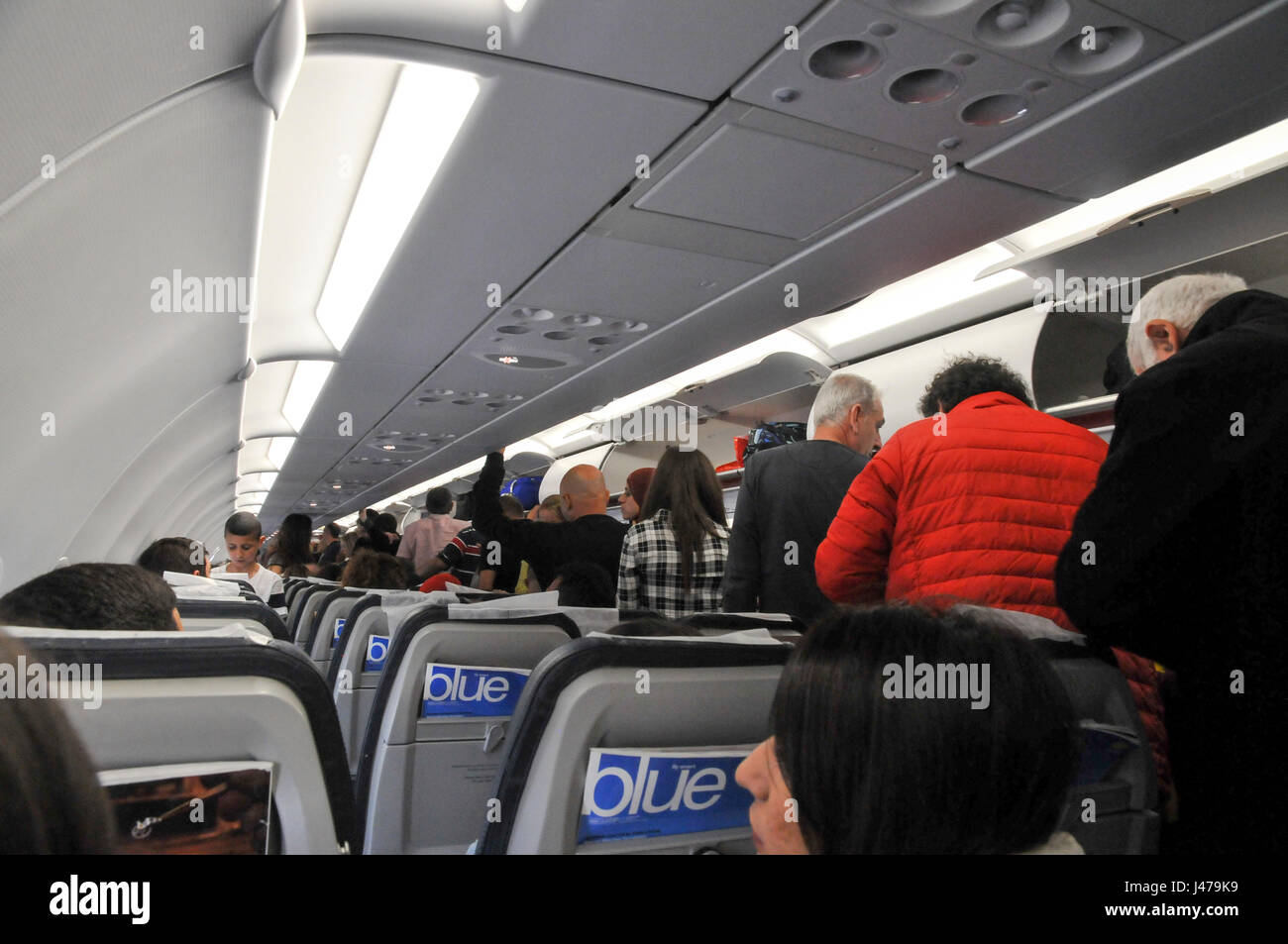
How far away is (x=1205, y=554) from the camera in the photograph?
5.33ft

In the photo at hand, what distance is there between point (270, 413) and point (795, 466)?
412 inches

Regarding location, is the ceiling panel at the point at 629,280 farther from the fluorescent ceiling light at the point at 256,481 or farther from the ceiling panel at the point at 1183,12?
the fluorescent ceiling light at the point at 256,481

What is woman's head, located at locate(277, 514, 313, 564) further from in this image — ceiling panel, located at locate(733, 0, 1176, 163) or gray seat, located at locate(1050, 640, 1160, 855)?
gray seat, located at locate(1050, 640, 1160, 855)

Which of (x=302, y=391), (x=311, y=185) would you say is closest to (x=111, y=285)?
(x=311, y=185)

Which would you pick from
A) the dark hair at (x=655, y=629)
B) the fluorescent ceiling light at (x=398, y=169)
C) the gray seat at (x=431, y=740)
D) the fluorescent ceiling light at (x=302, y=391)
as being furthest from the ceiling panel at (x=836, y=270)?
the fluorescent ceiling light at (x=302, y=391)

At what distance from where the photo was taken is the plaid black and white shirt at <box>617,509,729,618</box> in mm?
3693

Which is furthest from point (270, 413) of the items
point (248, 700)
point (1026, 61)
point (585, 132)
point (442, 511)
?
point (248, 700)

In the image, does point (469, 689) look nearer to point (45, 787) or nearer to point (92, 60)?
point (45, 787)

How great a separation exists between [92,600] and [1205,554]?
2.17m

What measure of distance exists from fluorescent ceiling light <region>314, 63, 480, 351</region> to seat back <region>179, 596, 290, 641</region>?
2.04m

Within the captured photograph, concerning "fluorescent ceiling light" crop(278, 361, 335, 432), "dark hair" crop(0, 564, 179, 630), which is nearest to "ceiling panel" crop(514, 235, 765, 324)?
"dark hair" crop(0, 564, 179, 630)

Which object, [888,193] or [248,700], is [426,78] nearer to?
[888,193]

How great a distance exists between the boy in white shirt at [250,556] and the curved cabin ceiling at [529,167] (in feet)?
3.29

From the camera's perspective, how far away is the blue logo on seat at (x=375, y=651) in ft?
11.7
